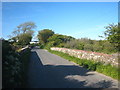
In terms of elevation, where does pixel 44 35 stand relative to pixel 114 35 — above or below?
above

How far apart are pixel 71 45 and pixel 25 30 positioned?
118 feet

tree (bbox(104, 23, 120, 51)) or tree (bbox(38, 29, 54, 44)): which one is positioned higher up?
tree (bbox(38, 29, 54, 44))

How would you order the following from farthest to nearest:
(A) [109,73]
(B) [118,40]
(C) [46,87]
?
(B) [118,40] < (A) [109,73] < (C) [46,87]

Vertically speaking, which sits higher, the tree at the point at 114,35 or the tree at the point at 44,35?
the tree at the point at 44,35

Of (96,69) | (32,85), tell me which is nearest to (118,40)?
(96,69)

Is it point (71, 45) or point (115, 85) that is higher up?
point (71, 45)

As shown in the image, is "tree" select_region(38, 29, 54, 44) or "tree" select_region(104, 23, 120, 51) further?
"tree" select_region(38, 29, 54, 44)

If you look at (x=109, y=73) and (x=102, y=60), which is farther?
(x=102, y=60)

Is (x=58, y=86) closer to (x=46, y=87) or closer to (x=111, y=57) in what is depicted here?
(x=46, y=87)

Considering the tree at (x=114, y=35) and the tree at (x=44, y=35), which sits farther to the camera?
the tree at (x=44, y=35)

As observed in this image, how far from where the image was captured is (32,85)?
22.0 ft

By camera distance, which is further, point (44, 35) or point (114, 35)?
point (44, 35)

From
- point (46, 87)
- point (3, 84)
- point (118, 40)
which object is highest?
point (118, 40)

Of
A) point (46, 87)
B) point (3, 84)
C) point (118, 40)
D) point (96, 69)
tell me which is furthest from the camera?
point (118, 40)
